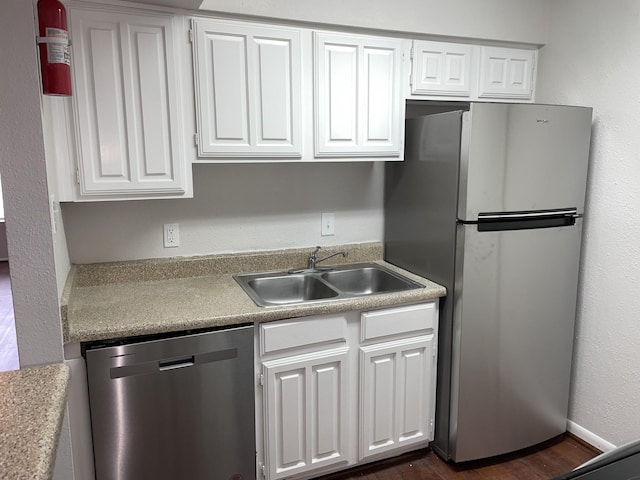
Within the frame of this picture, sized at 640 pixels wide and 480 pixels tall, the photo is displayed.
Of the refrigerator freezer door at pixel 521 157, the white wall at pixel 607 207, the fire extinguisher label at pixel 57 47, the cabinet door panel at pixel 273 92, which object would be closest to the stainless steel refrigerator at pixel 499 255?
the refrigerator freezer door at pixel 521 157

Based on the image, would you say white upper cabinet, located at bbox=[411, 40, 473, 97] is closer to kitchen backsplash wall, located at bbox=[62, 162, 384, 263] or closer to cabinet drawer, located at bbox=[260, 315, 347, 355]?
kitchen backsplash wall, located at bbox=[62, 162, 384, 263]

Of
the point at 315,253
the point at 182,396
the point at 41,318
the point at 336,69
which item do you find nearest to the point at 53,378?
the point at 41,318

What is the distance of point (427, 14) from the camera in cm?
226

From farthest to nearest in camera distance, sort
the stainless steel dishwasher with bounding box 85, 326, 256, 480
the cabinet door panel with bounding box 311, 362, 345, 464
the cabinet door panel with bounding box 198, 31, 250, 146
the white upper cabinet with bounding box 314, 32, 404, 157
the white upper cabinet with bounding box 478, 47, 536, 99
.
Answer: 1. the white upper cabinet with bounding box 478, 47, 536, 99
2. the white upper cabinet with bounding box 314, 32, 404, 157
3. the cabinet door panel with bounding box 311, 362, 345, 464
4. the cabinet door panel with bounding box 198, 31, 250, 146
5. the stainless steel dishwasher with bounding box 85, 326, 256, 480

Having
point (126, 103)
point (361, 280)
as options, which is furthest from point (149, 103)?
point (361, 280)

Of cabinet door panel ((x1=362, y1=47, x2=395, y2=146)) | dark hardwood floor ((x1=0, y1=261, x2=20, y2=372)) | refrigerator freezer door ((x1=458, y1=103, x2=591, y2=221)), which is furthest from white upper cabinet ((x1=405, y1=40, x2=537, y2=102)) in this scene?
dark hardwood floor ((x1=0, y1=261, x2=20, y2=372))

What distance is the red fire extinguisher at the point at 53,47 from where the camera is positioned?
126 cm

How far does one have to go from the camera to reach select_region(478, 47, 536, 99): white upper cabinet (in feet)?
7.97

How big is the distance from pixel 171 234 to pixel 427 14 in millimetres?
1669

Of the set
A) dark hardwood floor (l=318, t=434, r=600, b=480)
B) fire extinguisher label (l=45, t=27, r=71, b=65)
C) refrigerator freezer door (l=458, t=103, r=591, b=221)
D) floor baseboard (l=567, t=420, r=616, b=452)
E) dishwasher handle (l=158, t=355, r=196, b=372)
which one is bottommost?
dark hardwood floor (l=318, t=434, r=600, b=480)

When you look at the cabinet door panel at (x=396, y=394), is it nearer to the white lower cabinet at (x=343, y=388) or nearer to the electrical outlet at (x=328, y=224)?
the white lower cabinet at (x=343, y=388)

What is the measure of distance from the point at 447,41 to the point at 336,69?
2.18 ft

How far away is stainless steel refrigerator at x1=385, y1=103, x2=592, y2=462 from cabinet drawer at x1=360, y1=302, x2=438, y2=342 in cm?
9

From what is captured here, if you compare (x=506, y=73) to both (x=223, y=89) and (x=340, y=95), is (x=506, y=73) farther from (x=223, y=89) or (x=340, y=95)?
(x=223, y=89)
